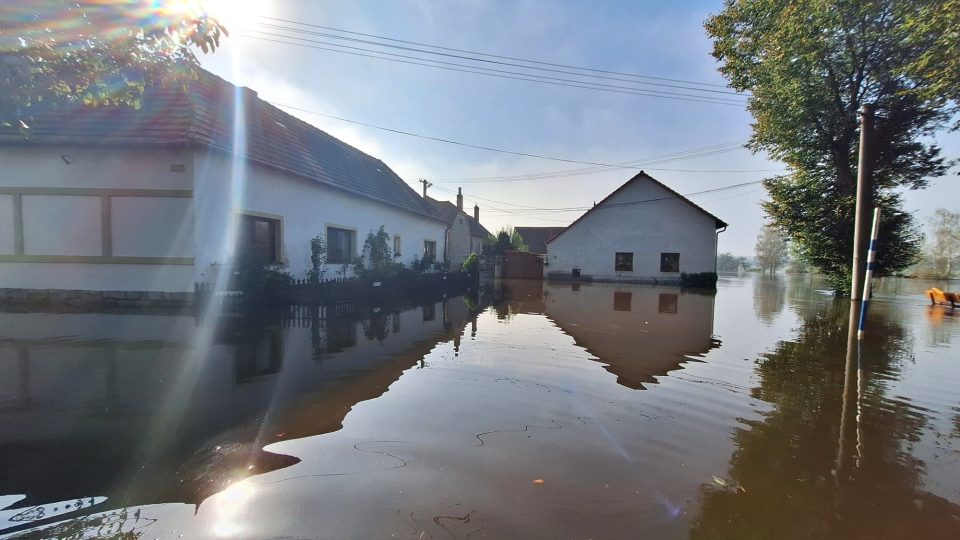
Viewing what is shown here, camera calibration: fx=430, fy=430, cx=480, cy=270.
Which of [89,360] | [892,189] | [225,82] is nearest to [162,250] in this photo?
[89,360]

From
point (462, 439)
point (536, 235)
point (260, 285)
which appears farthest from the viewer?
point (536, 235)

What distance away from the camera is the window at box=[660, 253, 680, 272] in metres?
28.3

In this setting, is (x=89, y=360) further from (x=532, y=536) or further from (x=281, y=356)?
(x=532, y=536)

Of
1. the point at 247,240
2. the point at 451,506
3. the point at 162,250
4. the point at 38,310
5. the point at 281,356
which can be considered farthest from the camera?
the point at 247,240

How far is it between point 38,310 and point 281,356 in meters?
7.04

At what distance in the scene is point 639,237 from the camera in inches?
1149

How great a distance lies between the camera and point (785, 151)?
2100cm

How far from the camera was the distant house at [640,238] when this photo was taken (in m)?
27.9

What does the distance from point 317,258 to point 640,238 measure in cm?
2246

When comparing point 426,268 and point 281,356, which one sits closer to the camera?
point 281,356

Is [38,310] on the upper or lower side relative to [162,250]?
lower

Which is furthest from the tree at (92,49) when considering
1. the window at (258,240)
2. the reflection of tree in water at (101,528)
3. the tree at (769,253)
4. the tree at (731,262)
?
the tree at (731,262)

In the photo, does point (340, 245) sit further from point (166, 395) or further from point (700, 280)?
point (700, 280)

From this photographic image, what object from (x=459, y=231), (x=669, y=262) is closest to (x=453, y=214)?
(x=459, y=231)
